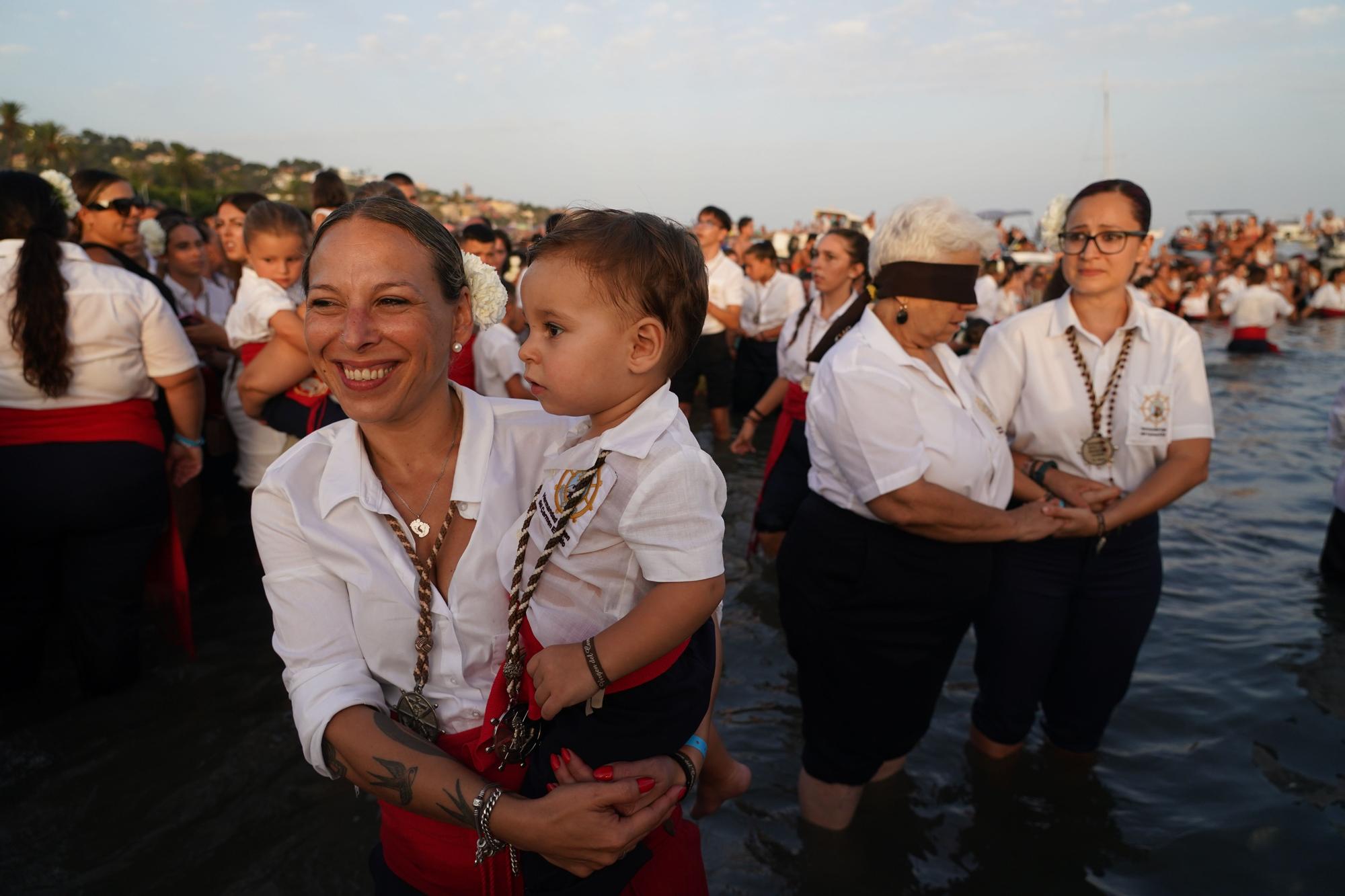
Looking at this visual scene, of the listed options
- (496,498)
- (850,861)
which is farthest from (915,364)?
(850,861)

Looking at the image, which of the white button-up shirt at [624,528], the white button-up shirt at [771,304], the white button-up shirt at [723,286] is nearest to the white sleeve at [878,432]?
the white button-up shirt at [624,528]

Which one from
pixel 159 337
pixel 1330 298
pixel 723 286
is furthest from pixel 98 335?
pixel 1330 298

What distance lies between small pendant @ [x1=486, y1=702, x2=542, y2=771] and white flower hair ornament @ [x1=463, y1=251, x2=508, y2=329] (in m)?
0.93

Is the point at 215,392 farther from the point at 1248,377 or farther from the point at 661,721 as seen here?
the point at 1248,377

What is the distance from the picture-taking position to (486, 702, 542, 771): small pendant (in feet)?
5.86

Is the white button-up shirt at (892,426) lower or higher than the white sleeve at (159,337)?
lower

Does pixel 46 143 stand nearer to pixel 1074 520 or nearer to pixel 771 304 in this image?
pixel 771 304

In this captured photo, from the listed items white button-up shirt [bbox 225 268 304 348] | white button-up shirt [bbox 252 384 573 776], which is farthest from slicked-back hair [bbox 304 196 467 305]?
white button-up shirt [bbox 225 268 304 348]

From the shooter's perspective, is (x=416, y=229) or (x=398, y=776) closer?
(x=398, y=776)

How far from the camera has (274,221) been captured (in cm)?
434

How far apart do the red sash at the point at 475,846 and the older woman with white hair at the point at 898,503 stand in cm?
124

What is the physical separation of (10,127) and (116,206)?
48.5 meters

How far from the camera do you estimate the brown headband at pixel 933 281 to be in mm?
2908

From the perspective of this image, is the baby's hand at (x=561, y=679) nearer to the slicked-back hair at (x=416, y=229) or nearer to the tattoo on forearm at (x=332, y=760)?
the tattoo on forearm at (x=332, y=760)
